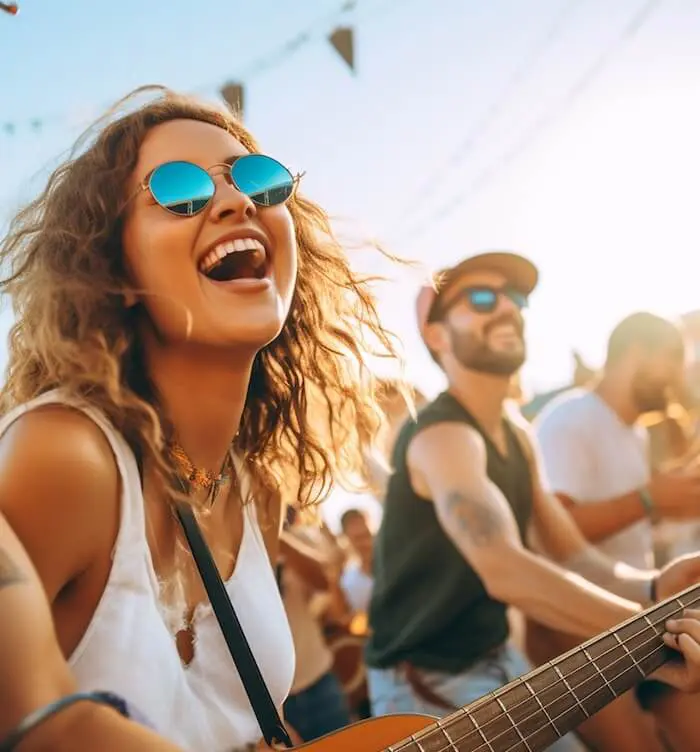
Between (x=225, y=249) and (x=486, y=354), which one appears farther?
(x=486, y=354)

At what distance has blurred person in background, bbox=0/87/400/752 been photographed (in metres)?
1.08

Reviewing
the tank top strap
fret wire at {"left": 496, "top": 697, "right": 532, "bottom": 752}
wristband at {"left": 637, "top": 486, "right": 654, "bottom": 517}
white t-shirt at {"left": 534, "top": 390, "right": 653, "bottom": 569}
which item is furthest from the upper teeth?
white t-shirt at {"left": 534, "top": 390, "right": 653, "bottom": 569}

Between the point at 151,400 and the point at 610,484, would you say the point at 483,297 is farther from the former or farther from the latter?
the point at 151,400

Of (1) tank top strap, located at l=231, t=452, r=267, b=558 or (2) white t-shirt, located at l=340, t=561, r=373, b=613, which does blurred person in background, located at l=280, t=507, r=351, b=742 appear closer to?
(1) tank top strap, located at l=231, t=452, r=267, b=558

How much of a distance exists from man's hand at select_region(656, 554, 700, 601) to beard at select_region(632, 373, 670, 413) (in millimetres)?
1633

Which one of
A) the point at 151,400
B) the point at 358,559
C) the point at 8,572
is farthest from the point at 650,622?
the point at 358,559

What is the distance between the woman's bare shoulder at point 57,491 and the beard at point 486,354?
6.23 feet

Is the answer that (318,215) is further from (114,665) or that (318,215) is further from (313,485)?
(114,665)

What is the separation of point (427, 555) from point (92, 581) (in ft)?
5.37

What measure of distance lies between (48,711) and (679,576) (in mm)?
1676

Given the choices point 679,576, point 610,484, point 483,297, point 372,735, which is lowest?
point 610,484

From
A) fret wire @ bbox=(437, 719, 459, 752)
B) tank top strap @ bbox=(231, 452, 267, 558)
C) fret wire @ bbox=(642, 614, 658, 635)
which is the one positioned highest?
tank top strap @ bbox=(231, 452, 267, 558)

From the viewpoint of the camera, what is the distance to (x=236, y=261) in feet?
4.47

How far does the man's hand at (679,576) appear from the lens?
6.79 ft
